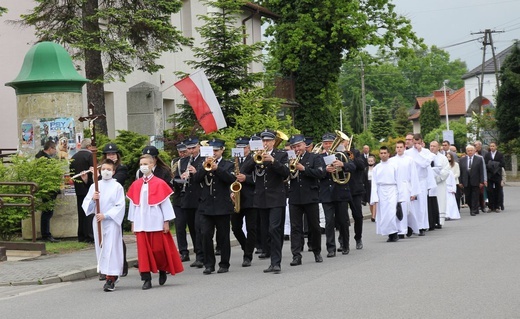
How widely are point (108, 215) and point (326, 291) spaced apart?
3373 millimetres

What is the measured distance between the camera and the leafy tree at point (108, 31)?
22969 mm

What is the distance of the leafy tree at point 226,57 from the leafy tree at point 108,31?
271 cm

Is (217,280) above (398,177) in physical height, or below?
below

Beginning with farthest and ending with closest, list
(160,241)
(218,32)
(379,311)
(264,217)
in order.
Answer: (218,32) → (264,217) → (160,241) → (379,311)

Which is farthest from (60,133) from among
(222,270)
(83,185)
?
(222,270)

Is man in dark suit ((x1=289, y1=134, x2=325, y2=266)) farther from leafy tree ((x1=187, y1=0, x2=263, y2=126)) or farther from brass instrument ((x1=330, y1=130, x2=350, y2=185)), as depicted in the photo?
leafy tree ((x1=187, y1=0, x2=263, y2=126))

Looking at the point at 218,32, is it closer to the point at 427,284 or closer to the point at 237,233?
the point at 237,233

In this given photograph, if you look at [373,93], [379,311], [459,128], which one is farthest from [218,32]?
[373,93]

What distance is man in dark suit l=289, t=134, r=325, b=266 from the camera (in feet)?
50.9

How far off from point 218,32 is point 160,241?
14510mm

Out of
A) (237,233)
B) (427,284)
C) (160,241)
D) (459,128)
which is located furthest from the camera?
(459,128)

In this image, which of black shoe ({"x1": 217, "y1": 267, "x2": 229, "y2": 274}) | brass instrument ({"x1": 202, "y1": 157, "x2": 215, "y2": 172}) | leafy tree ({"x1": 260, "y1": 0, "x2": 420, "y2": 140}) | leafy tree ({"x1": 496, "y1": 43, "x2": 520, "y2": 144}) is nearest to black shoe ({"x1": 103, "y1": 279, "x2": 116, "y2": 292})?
black shoe ({"x1": 217, "y1": 267, "x2": 229, "y2": 274})

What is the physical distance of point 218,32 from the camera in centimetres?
2717

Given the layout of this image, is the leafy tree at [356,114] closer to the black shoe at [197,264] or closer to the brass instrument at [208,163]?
the black shoe at [197,264]
